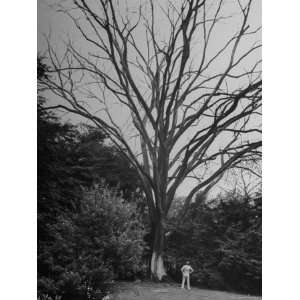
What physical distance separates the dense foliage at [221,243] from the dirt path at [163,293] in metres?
0.07

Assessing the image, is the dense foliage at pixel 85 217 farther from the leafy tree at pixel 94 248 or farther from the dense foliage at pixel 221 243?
the dense foliage at pixel 221 243

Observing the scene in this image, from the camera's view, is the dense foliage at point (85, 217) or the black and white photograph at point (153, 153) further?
the dense foliage at point (85, 217)

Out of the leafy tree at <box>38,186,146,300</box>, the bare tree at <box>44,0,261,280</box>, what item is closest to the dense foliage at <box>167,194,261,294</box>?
the bare tree at <box>44,0,261,280</box>

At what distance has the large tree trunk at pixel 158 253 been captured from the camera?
457 cm

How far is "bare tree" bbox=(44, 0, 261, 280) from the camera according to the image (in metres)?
4.55

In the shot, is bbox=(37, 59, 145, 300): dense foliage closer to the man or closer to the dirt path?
the dirt path

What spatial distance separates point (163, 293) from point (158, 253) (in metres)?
0.35

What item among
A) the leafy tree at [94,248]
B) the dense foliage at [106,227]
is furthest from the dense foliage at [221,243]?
the leafy tree at [94,248]

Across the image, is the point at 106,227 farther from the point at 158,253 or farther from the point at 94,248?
the point at 158,253
